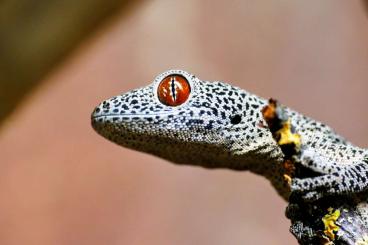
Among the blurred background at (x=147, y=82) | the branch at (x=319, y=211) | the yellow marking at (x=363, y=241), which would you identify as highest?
the blurred background at (x=147, y=82)

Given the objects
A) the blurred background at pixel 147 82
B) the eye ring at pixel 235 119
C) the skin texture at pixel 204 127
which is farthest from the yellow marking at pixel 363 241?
the blurred background at pixel 147 82

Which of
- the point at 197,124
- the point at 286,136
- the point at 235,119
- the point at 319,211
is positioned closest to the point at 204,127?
the point at 197,124

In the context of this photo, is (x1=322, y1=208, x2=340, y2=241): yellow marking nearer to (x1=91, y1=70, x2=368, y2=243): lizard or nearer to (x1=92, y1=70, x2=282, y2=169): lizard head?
(x1=91, y1=70, x2=368, y2=243): lizard

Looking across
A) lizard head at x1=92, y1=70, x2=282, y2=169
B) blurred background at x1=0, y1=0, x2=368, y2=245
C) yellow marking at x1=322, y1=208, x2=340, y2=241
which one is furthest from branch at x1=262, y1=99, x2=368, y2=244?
blurred background at x1=0, y1=0, x2=368, y2=245

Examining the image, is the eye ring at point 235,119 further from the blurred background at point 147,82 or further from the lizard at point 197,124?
the blurred background at point 147,82

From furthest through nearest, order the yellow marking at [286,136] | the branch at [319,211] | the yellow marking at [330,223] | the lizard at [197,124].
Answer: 1. the lizard at [197,124]
2. the yellow marking at [330,223]
3. the branch at [319,211]
4. the yellow marking at [286,136]

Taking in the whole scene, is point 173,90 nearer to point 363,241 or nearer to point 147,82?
point 363,241

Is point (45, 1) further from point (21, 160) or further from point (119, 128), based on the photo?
point (119, 128)

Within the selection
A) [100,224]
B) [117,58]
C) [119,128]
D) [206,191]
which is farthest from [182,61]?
[119,128]
